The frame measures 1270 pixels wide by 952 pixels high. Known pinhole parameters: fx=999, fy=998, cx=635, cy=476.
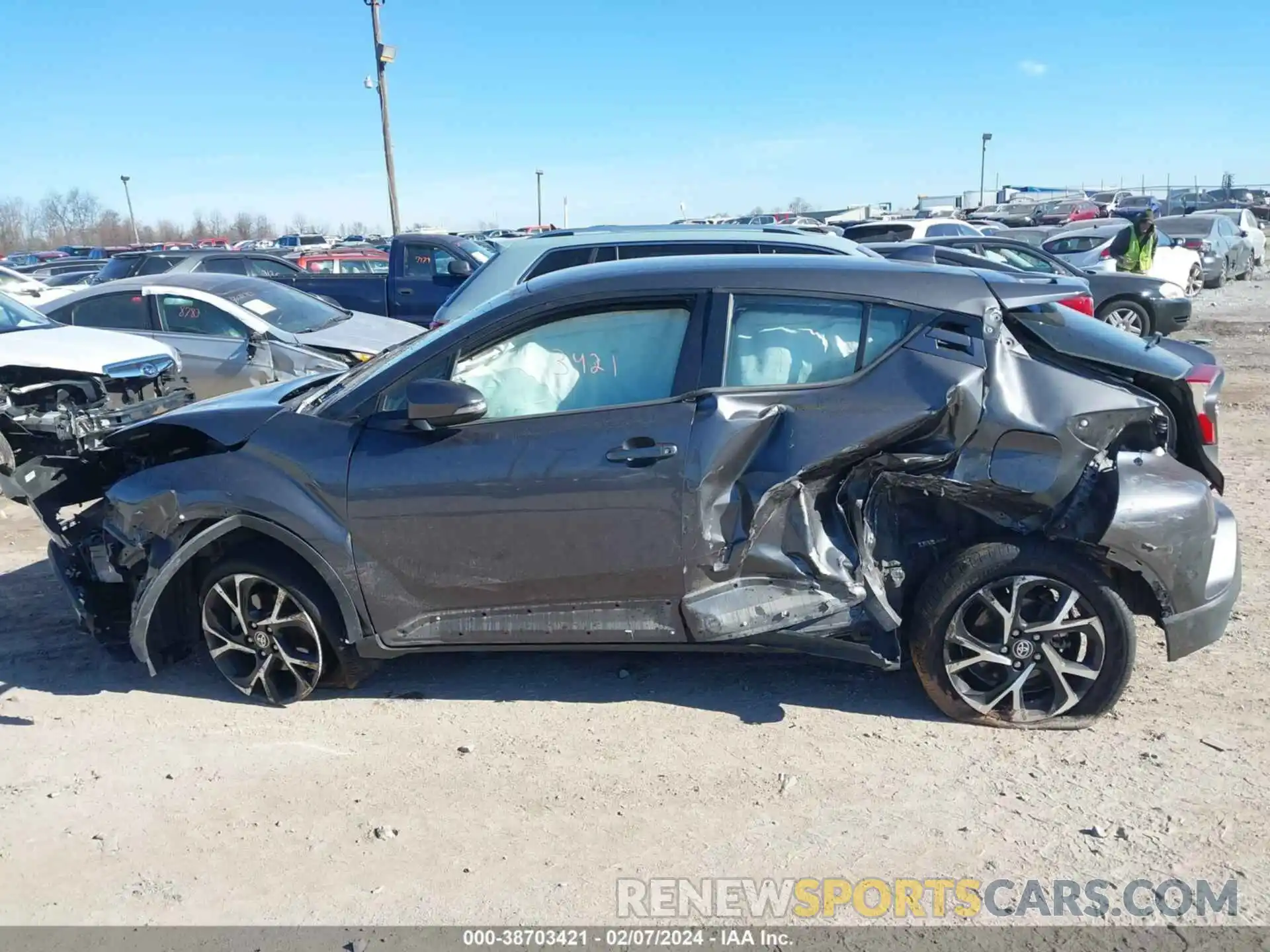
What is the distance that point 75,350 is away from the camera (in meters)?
7.40

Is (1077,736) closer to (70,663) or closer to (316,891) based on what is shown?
(316,891)

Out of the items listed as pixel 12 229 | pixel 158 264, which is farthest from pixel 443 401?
pixel 12 229

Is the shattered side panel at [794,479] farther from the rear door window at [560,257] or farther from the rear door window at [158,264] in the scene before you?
the rear door window at [158,264]

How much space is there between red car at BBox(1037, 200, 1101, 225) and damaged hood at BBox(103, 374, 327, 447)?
33808mm

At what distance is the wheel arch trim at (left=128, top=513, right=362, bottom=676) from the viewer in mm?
4109

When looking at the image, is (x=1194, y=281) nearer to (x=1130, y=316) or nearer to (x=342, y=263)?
(x=1130, y=316)

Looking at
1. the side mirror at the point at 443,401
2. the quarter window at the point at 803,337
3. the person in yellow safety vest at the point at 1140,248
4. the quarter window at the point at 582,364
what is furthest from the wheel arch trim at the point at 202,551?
the person in yellow safety vest at the point at 1140,248

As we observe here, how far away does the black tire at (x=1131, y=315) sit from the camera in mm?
12461

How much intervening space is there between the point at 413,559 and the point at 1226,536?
320 centimetres

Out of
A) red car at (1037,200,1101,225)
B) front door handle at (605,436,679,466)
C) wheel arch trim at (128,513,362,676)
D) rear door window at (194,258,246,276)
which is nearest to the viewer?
front door handle at (605,436,679,466)

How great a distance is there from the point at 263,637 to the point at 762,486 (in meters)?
2.26

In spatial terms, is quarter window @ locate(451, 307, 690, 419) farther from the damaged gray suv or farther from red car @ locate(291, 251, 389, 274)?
red car @ locate(291, 251, 389, 274)

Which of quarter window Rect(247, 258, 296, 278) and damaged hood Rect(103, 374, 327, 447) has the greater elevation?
quarter window Rect(247, 258, 296, 278)

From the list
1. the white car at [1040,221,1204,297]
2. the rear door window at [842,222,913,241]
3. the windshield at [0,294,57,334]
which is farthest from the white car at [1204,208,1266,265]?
the windshield at [0,294,57,334]
